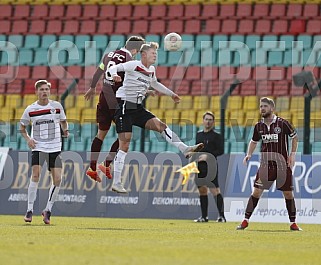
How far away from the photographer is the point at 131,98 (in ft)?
45.7

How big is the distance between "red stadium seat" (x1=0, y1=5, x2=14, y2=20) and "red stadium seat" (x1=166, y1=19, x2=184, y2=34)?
208 inches

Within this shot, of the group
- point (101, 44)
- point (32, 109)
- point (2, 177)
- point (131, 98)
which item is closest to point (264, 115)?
point (131, 98)

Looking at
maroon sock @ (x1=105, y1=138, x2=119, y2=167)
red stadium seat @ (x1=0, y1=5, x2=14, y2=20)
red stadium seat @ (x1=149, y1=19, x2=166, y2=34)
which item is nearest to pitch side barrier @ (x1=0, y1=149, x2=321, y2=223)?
maroon sock @ (x1=105, y1=138, x2=119, y2=167)

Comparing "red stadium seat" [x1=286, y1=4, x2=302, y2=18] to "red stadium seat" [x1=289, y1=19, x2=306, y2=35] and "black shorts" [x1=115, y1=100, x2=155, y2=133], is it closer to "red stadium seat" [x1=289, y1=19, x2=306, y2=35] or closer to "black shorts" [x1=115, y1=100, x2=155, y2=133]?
"red stadium seat" [x1=289, y1=19, x2=306, y2=35]

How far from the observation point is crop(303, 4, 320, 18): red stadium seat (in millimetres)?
25000

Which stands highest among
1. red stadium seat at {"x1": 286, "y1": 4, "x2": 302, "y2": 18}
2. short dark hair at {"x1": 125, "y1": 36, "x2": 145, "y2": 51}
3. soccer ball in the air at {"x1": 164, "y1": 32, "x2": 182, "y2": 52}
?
red stadium seat at {"x1": 286, "y1": 4, "x2": 302, "y2": 18}

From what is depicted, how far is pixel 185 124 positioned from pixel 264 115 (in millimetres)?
7224

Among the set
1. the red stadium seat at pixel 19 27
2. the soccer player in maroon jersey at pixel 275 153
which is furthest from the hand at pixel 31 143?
the red stadium seat at pixel 19 27

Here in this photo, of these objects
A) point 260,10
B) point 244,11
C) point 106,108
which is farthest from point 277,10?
point 106,108

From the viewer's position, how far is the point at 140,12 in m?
26.7

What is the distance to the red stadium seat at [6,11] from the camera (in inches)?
1096

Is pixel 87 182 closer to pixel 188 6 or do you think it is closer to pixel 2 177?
pixel 2 177

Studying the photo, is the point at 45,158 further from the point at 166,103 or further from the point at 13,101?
the point at 13,101

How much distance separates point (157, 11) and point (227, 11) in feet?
7.03
